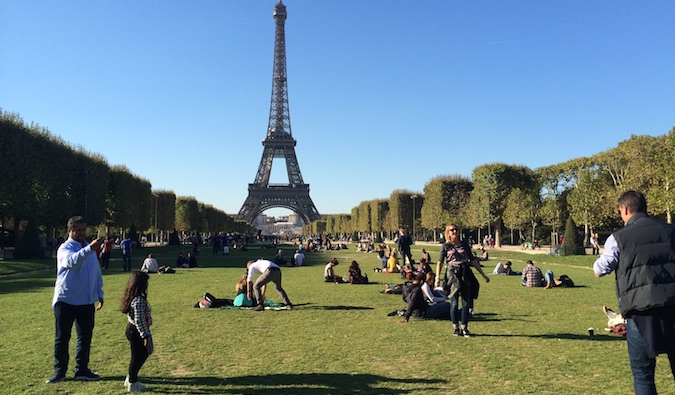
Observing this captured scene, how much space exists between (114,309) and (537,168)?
213 ft

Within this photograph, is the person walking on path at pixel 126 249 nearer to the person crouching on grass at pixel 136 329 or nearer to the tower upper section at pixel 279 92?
the person crouching on grass at pixel 136 329

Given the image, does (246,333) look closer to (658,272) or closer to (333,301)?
(333,301)

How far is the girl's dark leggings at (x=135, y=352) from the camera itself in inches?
235

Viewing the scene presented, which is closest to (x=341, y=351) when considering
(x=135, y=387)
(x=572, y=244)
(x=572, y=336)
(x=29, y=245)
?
(x=135, y=387)

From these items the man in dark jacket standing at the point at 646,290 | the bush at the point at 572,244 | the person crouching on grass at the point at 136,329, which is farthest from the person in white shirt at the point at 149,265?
the bush at the point at 572,244

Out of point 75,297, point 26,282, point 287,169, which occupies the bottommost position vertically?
point 26,282

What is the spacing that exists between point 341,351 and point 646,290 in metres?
4.86

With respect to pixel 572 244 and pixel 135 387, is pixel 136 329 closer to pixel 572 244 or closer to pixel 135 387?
pixel 135 387

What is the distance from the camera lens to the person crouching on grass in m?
5.97

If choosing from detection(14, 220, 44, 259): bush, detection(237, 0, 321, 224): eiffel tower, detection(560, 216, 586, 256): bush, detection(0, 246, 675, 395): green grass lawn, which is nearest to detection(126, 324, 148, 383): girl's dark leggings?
detection(0, 246, 675, 395): green grass lawn

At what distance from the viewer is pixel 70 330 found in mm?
6438

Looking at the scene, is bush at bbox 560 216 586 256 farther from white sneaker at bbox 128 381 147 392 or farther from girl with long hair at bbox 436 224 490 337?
white sneaker at bbox 128 381 147 392

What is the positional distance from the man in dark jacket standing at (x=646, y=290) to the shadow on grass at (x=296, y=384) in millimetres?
2348

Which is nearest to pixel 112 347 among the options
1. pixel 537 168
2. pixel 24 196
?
pixel 24 196
